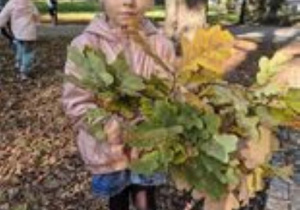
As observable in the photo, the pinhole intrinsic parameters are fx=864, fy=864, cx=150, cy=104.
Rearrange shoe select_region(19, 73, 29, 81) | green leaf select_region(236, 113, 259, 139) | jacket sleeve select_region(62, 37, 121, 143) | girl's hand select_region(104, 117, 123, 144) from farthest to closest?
shoe select_region(19, 73, 29, 81) < jacket sleeve select_region(62, 37, 121, 143) < girl's hand select_region(104, 117, 123, 144) < green leaf select_region(236, 113, 259, 139)

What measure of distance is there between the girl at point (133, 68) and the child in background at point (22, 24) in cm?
803

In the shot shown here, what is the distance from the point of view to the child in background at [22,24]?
39.0 ft

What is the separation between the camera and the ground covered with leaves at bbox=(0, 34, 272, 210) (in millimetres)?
6184

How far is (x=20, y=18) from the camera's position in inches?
472

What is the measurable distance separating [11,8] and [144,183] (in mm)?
8345

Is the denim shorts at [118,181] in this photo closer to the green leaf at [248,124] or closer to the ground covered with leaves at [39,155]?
the green leaf at [248,124]

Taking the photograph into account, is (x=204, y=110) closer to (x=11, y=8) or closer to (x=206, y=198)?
(x=206, y=198)

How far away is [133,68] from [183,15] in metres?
9.91

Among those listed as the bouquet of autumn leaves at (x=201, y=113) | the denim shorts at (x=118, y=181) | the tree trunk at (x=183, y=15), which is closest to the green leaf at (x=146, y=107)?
the bouquet of autumn leaves at (x=201, y=113)

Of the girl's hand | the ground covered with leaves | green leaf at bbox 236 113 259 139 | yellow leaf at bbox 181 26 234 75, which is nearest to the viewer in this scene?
yellow leaf at bbox 181 26 234 75

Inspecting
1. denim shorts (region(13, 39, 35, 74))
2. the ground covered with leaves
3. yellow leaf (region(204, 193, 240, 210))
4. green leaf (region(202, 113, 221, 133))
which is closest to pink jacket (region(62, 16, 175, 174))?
yellow leaf (region(204, 193, 240, 210))

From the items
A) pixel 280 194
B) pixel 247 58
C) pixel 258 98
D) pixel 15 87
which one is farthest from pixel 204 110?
pixel 247 58

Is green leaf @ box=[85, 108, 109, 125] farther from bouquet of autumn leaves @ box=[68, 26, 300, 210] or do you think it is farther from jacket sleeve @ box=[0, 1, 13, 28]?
jacket sleeve @ box=[0, 1, 13, 28]

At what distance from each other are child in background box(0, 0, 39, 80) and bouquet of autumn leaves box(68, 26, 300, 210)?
9.18m
